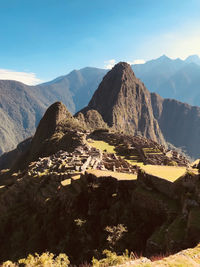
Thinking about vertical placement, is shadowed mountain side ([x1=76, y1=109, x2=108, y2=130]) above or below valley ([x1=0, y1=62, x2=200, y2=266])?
below

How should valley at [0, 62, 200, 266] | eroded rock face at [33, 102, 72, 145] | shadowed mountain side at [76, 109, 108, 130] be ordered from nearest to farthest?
valley at [0, 62, 200, 266]
eroded rock face at [33, 102, 72, 145]
shadowed mountain side at [76, 109, 108, 130]

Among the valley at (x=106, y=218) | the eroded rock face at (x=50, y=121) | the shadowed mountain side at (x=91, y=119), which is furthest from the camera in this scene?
the shadowed mountain side at (x=91, y=119)

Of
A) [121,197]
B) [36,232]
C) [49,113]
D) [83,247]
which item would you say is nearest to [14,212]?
[36,232]

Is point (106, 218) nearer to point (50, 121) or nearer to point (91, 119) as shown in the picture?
point (50, 121)

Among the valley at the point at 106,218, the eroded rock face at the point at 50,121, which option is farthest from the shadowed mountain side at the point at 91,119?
the valley at the point at 106,218

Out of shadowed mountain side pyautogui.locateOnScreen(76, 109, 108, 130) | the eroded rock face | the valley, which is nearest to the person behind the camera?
the valley

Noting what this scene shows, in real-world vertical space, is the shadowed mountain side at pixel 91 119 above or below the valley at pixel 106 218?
below

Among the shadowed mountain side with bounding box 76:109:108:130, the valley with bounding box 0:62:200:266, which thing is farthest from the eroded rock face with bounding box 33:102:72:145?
the valley with bounding box 0:62:200:266

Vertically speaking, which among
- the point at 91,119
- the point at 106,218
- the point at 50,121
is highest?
the point at 106,218

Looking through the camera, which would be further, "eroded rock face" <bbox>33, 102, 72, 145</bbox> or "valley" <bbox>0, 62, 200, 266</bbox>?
"eroded rock face" <bbox>33, 102, 72, 145</bbox>

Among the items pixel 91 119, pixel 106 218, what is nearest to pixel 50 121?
pixel 91 119

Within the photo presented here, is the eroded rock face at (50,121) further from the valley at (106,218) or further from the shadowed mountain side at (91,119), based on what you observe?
the valley at (106,218)

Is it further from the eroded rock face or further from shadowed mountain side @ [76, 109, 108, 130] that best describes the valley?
shadowed mountain side @ [76, 109, 108, 130]
